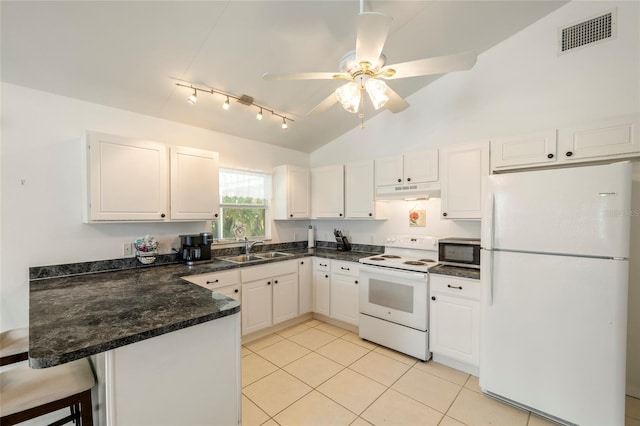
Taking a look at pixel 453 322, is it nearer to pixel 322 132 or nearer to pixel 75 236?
Answer: pixel 322 132

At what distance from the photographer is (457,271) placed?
2461 mm

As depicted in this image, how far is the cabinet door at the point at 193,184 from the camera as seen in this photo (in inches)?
105

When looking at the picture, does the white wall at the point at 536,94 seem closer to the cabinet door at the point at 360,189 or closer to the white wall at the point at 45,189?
the cabinet door at the point at 360,189

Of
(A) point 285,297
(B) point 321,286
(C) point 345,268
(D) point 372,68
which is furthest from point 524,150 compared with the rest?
(A) point 285,297

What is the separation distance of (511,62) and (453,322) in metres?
2.59

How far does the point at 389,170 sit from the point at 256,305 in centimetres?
220

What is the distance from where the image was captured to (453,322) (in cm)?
245

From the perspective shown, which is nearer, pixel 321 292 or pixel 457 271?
pixel 457 271

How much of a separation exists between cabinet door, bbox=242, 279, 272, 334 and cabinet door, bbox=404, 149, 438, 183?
2.03 meters

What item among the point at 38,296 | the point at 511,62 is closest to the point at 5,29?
the point at 38,296

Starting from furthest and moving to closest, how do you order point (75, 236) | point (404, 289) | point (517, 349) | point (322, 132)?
point (322, 132)
point (404, 289)
point (75, 236)
point (517, 349)

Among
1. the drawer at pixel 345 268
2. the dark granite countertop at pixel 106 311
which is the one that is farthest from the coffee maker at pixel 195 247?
the drawer at pixel 345 268

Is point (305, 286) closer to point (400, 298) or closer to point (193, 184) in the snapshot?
point (400, 298)

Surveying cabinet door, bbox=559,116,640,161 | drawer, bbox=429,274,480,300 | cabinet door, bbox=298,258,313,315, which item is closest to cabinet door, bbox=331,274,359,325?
cabinet door, bbox=298,258,313,315
